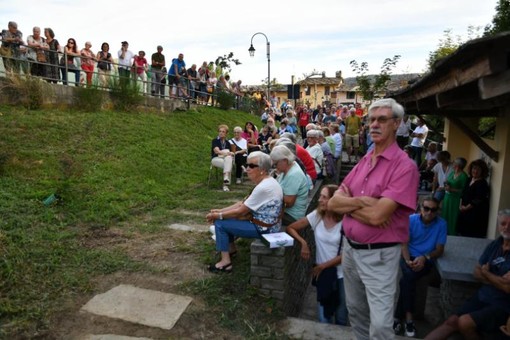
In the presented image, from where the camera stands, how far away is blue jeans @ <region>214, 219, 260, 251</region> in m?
4.09

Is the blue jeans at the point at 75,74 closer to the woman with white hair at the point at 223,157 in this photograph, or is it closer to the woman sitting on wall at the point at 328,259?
the woman with white hair at the point at 223,157

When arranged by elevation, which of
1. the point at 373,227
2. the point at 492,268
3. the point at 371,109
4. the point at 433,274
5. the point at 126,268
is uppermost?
the point at 371,109

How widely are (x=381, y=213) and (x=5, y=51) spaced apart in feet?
30.1

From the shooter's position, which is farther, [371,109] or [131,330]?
[131,330]

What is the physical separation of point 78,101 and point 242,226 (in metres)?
7.81

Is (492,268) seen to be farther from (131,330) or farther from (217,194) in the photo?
(217,194)

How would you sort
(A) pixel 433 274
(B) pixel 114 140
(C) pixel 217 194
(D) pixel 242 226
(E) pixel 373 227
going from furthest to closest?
(B) pixel 114 140 → (C) pixel 217 194 → (A) pixel 433 274 → (D) pixel 242 226 → (E) pixel 373 227

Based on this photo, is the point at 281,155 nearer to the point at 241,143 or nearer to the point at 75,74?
the point at 241,143

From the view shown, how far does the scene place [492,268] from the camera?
3.59m

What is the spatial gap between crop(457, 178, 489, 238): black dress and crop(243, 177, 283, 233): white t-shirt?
3614 millimetres

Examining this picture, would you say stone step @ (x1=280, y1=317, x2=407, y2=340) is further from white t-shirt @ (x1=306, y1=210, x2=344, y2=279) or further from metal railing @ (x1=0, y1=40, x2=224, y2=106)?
metal railing @ (x1=0, y1=40, x2=224, y2=106)

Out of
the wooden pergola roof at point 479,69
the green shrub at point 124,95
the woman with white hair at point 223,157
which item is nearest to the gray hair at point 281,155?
the wooden pergola roof at point 479,69

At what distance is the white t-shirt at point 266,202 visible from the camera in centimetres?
400

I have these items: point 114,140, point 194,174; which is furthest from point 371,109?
point 114,140
